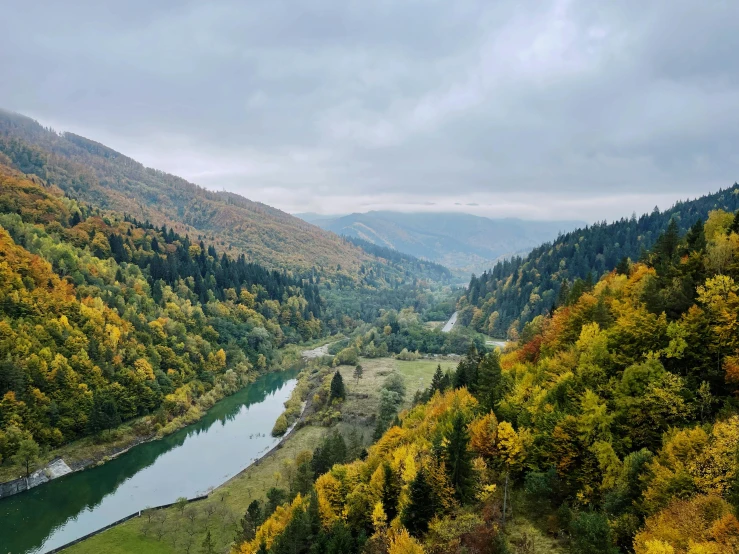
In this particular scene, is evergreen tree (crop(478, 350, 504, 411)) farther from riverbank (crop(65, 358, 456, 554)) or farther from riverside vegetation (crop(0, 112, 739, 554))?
riverbank (crop(65, 358, 456, 554))

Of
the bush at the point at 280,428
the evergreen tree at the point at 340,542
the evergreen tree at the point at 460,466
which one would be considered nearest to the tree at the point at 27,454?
the bush at the point at 280,428

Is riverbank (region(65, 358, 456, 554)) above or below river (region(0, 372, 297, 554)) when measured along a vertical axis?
above

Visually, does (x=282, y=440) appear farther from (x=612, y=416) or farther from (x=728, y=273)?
(x=728, y=273)

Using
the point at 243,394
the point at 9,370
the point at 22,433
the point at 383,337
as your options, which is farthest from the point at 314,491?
the point at 383,337

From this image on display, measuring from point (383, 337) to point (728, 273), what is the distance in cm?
12611

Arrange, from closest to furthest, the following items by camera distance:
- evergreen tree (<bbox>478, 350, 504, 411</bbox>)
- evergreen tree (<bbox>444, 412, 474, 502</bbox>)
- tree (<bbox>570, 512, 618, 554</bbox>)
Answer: tree (<bbox>570, 512, 618, 554</bbox>), evergreen tree (<bbox>444, 412, 474, 502</bbox>), evergreen tree (<bbox>478, 350, 504, 411</bbox>)

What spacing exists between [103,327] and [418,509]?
85384 mm

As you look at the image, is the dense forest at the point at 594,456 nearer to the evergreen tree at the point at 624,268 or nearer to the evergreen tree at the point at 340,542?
the evergreen tree at the point at 340,542

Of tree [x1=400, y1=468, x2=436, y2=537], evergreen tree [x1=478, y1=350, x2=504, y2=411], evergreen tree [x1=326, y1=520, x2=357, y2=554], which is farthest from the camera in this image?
evergreen tree [x1=478, y1=350, x2=504, y2=411]

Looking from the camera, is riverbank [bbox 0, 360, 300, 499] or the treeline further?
the treeline

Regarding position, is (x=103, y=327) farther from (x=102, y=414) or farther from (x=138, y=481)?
(x=138, y=481)

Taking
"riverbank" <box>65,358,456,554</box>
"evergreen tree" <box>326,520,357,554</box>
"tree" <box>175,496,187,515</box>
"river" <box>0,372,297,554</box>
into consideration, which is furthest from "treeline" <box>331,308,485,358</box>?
"evergreen tree" <box>326,520,357,554</box>

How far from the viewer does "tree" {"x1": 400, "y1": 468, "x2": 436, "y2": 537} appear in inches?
1420

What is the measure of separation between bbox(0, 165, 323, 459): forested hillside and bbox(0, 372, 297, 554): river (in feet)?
22.4
